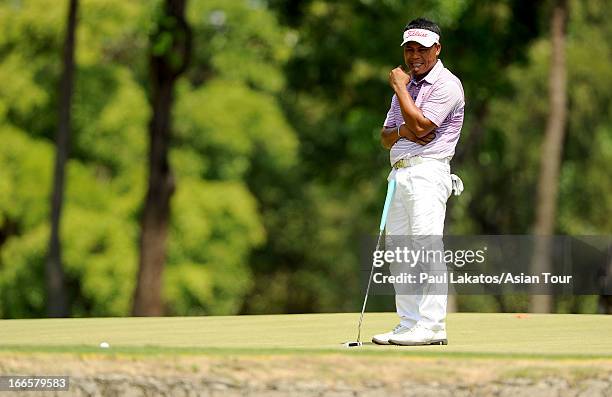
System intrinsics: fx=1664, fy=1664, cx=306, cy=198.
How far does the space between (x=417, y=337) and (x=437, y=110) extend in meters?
1.54

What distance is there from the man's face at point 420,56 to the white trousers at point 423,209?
2.06 feet

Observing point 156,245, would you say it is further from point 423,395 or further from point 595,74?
point 423,395

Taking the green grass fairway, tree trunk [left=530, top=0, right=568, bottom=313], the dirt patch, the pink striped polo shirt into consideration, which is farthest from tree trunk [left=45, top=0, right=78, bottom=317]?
the dirt patch

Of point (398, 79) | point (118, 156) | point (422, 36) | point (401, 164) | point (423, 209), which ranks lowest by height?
point (423, 209)

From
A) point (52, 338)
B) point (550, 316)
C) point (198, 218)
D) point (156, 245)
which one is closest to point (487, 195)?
point (198, 218)

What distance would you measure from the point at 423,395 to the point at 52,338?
3.88m

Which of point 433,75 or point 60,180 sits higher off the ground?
point 60,180

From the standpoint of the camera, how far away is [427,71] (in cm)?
1130

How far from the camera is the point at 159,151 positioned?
2881 centimetres

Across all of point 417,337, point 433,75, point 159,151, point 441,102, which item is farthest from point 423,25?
point 159,151

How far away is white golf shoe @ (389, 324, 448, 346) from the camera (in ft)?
36.9

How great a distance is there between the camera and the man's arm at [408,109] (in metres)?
11.0

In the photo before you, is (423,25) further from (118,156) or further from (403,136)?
(118,156)

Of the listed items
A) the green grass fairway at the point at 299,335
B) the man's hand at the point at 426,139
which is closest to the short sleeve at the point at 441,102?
the man's hand at the point at 426,139
